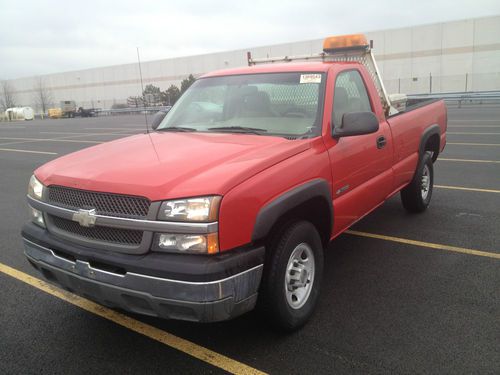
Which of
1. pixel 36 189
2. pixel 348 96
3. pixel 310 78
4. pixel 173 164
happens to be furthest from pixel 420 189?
pixel 36 189

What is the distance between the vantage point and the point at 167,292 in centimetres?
245

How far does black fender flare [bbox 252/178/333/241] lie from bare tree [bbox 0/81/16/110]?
89.5m

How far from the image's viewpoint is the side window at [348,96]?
3.84 meters

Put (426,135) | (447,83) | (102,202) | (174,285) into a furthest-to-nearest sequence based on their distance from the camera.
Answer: (447,83), (426,135), (102,202), (174,285)

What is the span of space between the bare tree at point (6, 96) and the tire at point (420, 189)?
88.1 meters

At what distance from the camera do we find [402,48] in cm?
4788

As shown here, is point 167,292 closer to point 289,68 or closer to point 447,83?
point 289,68

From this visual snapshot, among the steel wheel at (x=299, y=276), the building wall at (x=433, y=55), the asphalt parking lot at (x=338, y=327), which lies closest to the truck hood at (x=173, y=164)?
the steel wheel at (x=299, y=276)

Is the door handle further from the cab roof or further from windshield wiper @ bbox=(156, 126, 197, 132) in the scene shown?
windshield wiper @ bbox=(156, 126, 197, 132)

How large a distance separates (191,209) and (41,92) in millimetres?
84313

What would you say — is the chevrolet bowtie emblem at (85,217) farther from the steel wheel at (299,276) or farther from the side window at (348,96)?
the side window at (348,96)

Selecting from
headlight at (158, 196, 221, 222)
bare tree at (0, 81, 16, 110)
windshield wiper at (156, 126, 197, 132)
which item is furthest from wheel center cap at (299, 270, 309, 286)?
bare tree at (0, 81, 16, 110)

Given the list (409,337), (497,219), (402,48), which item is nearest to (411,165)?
(497,219)

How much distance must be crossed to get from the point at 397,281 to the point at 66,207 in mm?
2766
